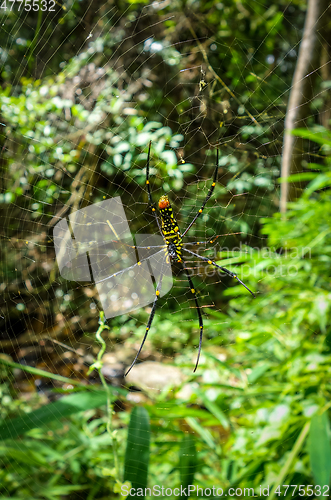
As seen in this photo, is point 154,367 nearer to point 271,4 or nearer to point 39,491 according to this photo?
point 39,491

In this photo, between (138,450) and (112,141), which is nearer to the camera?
(138,450)

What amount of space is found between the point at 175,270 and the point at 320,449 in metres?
0.64

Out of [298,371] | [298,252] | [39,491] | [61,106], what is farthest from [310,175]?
[39,491]

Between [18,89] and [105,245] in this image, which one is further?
[18,89]

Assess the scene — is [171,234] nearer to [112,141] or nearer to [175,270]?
[175,270]

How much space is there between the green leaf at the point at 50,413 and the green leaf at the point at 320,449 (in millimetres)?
511

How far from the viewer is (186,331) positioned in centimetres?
177

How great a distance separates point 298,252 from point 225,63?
1354 mm

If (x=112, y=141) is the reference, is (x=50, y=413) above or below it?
below

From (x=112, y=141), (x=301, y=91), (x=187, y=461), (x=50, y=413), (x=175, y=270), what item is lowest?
(x=187, y=461)

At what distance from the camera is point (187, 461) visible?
28.4 inches

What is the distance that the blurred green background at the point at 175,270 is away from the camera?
72 centimetres

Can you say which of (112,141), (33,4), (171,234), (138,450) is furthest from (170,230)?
(33,4)

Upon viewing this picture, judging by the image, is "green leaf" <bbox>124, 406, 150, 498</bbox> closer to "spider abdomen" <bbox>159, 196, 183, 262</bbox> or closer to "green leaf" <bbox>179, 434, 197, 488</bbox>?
"green leaf" <bbox>179, 434, 197, 488</bbox>
